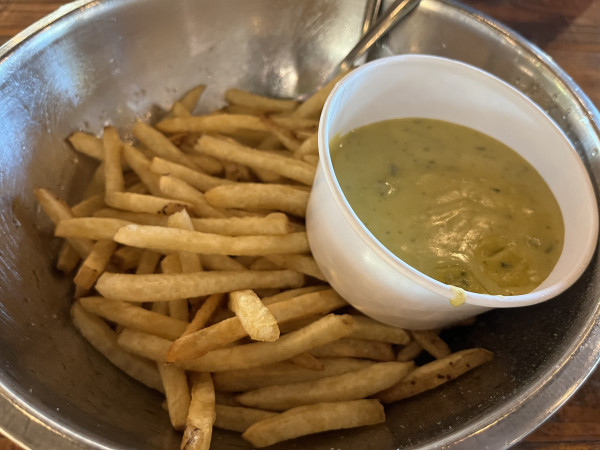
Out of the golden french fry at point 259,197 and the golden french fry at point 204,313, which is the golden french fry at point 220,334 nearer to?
the golden french fry at point 204,313

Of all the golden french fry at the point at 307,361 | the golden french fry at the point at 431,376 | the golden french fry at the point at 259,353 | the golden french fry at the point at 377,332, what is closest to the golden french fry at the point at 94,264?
the golden french fry at the point at 259,353

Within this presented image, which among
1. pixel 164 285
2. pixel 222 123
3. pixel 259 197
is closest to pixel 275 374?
pixel 164 285

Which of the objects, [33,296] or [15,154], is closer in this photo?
[33,296]

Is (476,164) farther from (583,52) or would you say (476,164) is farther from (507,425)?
(583,52)

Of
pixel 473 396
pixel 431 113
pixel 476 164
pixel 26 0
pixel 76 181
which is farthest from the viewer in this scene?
pixel 26 0

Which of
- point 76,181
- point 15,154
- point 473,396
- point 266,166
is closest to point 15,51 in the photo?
point 15,154

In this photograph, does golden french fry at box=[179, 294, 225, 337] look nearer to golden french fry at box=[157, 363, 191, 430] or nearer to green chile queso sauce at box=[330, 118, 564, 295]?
golden french fry at box=[157, 363, 191, 430]
